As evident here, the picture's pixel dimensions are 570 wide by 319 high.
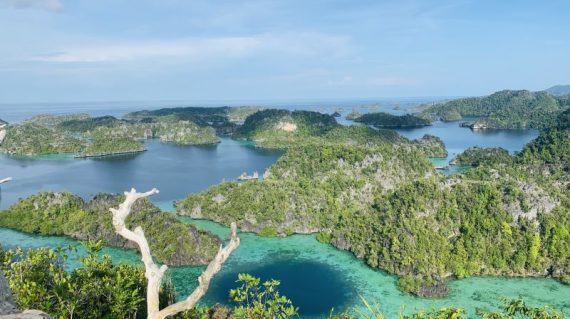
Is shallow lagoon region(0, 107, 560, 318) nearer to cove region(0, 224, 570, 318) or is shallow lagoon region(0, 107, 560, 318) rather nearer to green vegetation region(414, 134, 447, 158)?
cove region(0, 224, 570, 318)

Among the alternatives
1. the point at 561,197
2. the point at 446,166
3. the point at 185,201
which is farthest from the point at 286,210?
the point at 446,166

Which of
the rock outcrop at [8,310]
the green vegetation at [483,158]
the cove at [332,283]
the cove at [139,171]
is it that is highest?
the rock outcrop at [8,310]

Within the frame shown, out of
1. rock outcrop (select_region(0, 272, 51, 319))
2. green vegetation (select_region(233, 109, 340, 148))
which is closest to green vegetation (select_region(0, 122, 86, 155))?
green vegetation (select_region(233, 109, 340, 148))

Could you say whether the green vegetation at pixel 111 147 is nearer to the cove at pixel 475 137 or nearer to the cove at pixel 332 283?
the cove at pixel 332 283

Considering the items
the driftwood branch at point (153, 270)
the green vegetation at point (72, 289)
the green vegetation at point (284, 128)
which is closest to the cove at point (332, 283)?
the green vegetation at point (72, 289)

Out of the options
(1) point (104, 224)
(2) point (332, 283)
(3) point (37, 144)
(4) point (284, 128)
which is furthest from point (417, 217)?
(3) point (37, 144)

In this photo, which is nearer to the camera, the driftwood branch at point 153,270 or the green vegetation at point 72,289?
the driftwood branch at point 153,270
